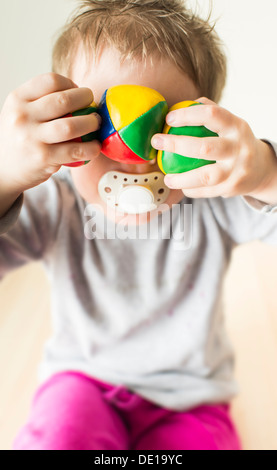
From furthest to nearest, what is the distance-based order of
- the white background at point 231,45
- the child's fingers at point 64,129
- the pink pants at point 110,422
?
the white background at point 231,45
the pink pants at point 110,422
the child's fingers at point 64,129

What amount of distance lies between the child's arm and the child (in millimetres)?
24

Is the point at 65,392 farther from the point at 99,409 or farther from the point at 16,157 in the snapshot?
the point at 16,157

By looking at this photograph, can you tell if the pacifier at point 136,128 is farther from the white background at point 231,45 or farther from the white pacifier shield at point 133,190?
the white background at point 231,45

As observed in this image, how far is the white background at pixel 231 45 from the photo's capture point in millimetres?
672

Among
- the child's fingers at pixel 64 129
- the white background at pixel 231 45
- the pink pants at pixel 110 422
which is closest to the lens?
the child's fingers at pixel 64 129

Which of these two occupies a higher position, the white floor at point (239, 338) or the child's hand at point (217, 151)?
the child's hand at point (217, 151)

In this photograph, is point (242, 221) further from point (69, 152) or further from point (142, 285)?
point (69, 152)

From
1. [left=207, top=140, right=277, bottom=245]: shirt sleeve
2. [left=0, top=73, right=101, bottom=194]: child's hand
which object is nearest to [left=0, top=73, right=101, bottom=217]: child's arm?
[left=0, top=73, right=101, bottom=194]: child's hand

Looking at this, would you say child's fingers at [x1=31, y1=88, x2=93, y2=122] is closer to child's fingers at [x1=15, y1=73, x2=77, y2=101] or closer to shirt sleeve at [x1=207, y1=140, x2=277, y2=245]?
child's fingers at [x1=15, y1=73, x2=77, y2=101]

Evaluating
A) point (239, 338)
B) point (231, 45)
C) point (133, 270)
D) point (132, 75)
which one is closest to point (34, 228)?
point (133, 270)

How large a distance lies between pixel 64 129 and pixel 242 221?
0.33 m

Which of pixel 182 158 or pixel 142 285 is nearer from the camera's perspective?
pixel 182 158

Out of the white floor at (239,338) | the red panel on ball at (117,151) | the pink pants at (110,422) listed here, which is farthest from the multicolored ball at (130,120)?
the white floor at (239,338)

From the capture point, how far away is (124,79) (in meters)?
0.45
